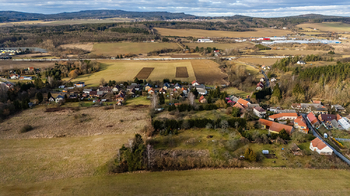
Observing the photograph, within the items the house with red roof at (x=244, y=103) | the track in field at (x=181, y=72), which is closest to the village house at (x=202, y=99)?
the house with red roof at (x=244, y=103)

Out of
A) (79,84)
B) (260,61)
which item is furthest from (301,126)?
(260,61)

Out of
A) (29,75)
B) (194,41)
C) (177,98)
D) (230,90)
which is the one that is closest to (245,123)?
(177,98)

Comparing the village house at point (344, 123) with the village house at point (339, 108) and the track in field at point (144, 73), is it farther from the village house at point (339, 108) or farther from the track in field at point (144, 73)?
the track in field at point (144, 73)

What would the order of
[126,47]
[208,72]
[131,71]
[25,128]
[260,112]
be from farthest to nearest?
[126,47] → [131,71] → [208,72] → [260,112] → [25,128]

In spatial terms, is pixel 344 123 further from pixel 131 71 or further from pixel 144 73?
pixel 131 71

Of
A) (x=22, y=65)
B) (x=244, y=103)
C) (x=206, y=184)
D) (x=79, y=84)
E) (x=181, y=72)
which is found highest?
(x=22, y=65)

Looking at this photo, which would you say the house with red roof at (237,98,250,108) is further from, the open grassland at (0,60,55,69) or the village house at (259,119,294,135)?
the open grassland at (0,60,55,69)

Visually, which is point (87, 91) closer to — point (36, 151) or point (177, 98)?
point (177, 98)
